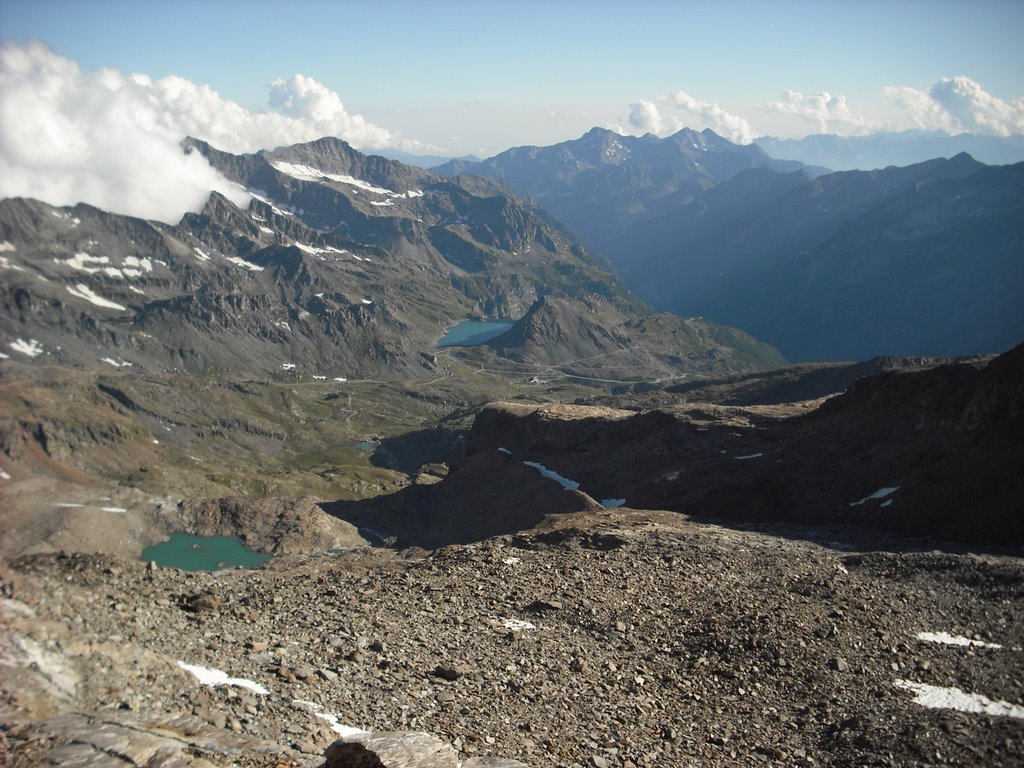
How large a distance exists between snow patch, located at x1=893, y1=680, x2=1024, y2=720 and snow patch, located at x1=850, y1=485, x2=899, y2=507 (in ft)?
88.8

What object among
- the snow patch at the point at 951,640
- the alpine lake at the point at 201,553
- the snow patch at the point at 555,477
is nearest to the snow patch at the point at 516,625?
the snow patch at the point at 951,640

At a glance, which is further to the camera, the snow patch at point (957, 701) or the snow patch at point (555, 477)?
the snow patch at point (555, 477)

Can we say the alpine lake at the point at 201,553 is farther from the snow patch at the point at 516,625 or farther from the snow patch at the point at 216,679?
the snow patch at the point at 216,679

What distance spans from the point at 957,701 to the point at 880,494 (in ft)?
93.7

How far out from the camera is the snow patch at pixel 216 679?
18750 millimetres

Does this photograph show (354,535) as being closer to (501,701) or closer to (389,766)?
(501,701)

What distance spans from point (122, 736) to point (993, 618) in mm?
29203

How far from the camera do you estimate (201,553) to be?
112250mm

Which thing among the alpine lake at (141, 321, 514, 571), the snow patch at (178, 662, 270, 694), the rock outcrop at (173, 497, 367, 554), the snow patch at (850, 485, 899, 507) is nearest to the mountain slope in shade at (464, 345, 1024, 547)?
the snow patch at (850, 485, 899, 507)

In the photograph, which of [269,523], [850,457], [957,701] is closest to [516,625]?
[957,701]

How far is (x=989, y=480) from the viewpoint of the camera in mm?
42969

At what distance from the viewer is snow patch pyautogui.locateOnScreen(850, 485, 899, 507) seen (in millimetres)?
47269

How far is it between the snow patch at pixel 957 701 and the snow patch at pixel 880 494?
88.8ft

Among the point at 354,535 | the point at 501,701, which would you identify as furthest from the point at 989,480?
the point at 354,535
